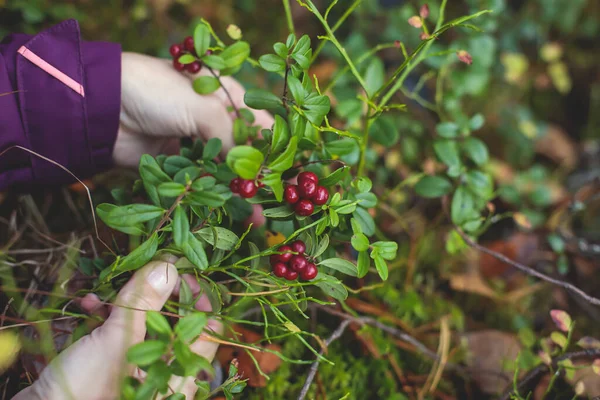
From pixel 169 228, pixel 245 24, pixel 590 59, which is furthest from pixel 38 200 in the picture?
pixel 590 59

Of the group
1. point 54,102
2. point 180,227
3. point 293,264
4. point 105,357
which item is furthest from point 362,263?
point 54,102

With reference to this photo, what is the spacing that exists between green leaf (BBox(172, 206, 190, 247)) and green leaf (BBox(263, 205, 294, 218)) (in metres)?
0.15

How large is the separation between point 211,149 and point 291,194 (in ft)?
0.77

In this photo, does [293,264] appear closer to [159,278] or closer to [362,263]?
[362,263]

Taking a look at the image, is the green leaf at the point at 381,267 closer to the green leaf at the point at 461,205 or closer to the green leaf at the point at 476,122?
the green leaf at the point at 461,205

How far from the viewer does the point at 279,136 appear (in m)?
0.88

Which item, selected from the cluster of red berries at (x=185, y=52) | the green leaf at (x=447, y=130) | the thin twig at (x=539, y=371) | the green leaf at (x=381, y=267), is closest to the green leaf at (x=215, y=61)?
the cluster of red berries at (x=185, y=52)

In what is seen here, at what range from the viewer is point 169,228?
2.95 feet

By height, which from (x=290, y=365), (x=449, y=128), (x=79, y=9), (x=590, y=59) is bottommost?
(x=290, y=365)

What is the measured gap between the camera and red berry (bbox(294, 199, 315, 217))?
92 cm

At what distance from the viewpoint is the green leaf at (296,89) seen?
889mm

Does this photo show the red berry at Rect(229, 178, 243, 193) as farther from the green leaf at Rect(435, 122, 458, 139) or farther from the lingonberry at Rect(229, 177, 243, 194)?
the green leaf at Rect(435, 122, 458, 139)

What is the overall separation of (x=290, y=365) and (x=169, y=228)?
0.56 meters

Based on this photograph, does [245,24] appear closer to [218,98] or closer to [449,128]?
[218,98]
